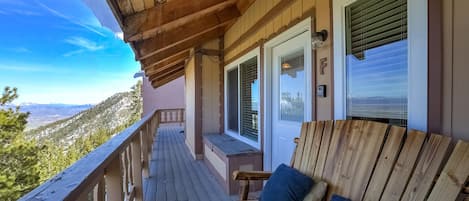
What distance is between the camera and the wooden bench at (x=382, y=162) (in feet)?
3.44

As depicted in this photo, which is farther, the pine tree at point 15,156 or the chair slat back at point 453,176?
the pine tree at point 15,156

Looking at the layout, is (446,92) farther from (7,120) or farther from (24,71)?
(24,71)

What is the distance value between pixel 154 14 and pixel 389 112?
2.47m

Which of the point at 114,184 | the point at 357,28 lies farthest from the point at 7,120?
the point at 357,28

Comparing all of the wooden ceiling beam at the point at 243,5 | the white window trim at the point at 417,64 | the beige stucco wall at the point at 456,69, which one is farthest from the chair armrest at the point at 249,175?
the wooden ceiling beam at the point at 243,5

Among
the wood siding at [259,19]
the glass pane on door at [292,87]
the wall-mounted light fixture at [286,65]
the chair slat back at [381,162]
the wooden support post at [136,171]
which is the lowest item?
the wooden support post at [136,171]

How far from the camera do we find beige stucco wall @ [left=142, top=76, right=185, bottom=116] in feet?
44.0

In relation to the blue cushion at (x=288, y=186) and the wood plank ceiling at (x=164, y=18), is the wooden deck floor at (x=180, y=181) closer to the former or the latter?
the blue cushion at (x=288, y=186)

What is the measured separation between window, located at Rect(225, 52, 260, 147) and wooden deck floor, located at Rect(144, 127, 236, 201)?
2.74 feet

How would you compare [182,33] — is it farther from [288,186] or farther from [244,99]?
[288,186]

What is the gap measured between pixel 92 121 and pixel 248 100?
60.8 ft

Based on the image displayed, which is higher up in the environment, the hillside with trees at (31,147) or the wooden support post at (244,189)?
the wooden support post at (244,189)

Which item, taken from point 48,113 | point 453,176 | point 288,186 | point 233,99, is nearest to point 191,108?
point 233,99

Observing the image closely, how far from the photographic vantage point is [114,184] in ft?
5.82
